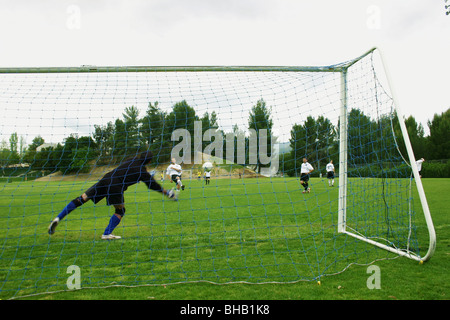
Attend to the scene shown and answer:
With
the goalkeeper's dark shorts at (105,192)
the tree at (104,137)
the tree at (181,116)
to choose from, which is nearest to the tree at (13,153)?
the tree at (104,137)

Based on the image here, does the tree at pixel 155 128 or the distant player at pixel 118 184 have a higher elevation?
the tree at pixel 155 128

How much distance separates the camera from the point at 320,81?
5.60 metres

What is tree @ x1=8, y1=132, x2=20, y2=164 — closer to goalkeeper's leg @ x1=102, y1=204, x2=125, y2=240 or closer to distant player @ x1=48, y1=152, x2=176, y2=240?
distant player @ x1=48, y1=152, x2=176, y2=240

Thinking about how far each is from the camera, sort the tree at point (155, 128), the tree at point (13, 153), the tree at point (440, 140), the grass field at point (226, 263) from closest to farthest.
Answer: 1. the grass field at point (226, 263)
2. the tree at point (13, 153)
3. the tree at point (155, 128)
4. the tree at point (440, 140)

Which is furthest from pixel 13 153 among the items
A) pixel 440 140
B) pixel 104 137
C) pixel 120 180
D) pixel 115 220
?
pixel 440 140

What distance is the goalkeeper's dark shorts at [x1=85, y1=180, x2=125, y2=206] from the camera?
5200mm

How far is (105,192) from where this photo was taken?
529cm

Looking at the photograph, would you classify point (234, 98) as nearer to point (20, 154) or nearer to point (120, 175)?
point (120, 175)

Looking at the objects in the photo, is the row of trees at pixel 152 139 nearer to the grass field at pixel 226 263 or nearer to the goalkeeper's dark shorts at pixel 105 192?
the grass field at pixel 226 263

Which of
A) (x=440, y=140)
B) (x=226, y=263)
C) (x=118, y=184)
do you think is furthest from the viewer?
(x=440, y=140)

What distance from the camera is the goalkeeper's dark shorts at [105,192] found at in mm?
5200

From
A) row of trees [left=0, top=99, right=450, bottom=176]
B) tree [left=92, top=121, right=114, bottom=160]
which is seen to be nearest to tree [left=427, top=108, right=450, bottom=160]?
row of trees [left=0, top=99, right=450, bottom=176]

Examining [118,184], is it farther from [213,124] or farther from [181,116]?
[213,124]

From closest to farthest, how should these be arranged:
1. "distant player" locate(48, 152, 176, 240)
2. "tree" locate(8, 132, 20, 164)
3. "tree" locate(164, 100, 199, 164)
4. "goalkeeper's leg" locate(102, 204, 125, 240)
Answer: "distant player" locate(48, 152, 176, 240) < "tree" locate(8, 132, 20, 164) < "goalkeeper's leg" locate(102, 204, 125, 240) < "tree" locate(164, 100, 199, 164)
